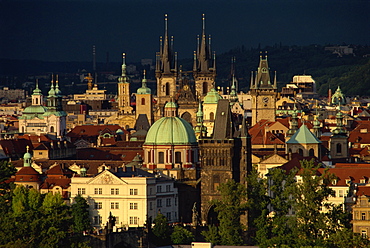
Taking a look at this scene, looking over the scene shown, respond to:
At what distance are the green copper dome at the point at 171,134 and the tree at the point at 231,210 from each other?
13.6 metres

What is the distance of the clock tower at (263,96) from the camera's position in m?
198

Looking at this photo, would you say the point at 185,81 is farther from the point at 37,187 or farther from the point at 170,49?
the point at 37,187

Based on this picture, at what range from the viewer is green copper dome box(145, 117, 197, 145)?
125m

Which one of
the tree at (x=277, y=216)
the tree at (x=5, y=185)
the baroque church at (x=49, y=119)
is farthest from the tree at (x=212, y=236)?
the baroque church at (x=49, y=119)

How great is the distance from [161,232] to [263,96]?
315 ft

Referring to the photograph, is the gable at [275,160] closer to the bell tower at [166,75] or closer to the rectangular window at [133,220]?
the rectangular window at [133,220]

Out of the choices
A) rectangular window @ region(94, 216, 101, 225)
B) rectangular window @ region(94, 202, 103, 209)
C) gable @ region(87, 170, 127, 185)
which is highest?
gable @ region(87, 170, 127, 185)

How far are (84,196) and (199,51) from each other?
285 ft

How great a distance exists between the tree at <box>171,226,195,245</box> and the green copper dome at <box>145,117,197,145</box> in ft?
69.1

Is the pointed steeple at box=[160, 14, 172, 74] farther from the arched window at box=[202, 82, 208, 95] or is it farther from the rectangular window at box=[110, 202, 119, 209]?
the rectangular window at box=[110, 202, 119, 209]

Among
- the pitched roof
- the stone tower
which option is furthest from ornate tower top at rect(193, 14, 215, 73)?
the pitched roof

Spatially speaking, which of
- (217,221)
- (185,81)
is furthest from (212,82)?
(217,221)

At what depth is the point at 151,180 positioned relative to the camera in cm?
11375

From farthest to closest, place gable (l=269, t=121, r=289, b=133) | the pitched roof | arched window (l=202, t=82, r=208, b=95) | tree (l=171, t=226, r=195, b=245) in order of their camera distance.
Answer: arched window (l=202, t=82, r=208, b=95) < gable (l=269, t=121, r=289, b=133) < the pitched roof < tree (l=171, t=226, r=195, b=245)
